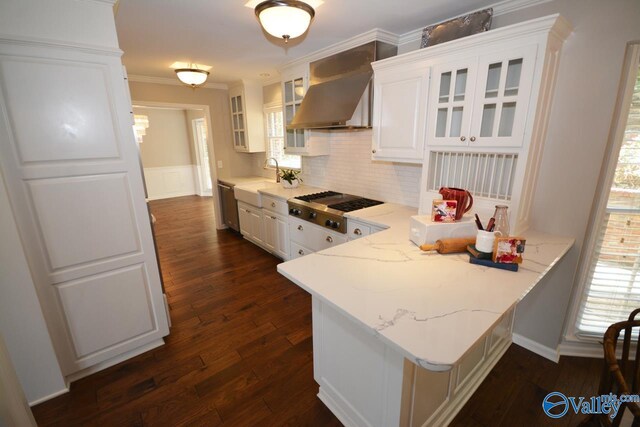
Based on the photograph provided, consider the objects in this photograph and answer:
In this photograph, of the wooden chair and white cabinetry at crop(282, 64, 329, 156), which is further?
white cabinetry at crop(282, 64, 329, 156)

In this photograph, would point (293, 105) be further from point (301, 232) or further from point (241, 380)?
point (241, 380)

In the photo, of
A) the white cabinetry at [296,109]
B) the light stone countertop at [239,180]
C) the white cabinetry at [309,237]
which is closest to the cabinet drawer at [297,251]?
the white cabinetry at [309,237]

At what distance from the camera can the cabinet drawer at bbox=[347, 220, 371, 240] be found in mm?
2416

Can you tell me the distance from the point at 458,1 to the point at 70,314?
3.36 meters

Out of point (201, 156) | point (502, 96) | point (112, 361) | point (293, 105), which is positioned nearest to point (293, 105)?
point (293, 105)

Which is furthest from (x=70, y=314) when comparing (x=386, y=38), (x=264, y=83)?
(x=264, y=83)

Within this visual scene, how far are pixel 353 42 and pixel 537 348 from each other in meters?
3.00

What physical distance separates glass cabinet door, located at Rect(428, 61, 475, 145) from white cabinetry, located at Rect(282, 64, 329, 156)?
5.50 ft

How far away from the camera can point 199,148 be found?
785 cm

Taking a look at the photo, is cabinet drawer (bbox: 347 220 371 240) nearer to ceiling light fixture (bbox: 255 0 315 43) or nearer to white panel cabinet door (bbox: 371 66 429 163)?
white panel cabinet door (bbox: 371 66 429 163)

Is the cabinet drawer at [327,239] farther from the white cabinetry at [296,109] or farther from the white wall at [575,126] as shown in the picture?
the white wall at [575,126]

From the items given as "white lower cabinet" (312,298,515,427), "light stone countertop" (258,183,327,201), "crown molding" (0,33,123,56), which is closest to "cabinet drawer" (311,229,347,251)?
"light stone countertop" (258,183,327,201)

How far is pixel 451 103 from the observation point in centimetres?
189

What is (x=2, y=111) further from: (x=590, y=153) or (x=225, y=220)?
(x=225, y=220)
